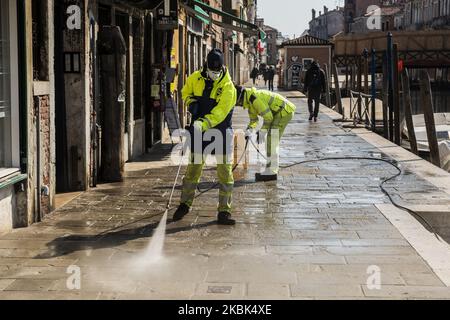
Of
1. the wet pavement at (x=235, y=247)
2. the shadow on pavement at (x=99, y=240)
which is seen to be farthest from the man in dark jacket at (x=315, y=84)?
the shadow on pavement at (x=99, y=240)

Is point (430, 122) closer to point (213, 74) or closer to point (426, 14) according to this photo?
point (213, 74)

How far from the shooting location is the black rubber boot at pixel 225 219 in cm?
812

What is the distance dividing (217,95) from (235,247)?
1840mm

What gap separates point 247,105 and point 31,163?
3.78 metres

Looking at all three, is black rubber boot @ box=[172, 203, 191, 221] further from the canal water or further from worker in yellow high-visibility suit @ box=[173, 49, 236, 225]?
the canal water

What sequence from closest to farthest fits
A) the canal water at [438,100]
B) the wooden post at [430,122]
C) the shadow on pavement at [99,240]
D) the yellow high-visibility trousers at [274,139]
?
the shadow on pavement at [99,240], the yellow high-visibility trousers at [274,139], the wooden post at [430,122], the canal water at [438,100]

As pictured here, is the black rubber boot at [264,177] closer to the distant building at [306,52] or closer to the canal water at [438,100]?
the canal water at [438,100]

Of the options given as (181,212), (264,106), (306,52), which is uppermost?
(306,52)

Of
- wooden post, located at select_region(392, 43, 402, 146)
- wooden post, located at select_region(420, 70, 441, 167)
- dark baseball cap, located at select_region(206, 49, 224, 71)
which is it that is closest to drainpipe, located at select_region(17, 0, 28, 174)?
dark baseball cap, located at select_region(206, 49, 224, 71)

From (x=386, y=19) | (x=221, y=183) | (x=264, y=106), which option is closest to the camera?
(x=221, y=183)

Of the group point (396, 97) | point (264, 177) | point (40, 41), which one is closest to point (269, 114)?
point (264, 177)

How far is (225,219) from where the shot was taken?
815cm

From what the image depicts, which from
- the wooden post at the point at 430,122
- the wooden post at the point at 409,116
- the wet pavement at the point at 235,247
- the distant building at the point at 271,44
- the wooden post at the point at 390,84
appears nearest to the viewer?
the wet pavement at the point at 235,247

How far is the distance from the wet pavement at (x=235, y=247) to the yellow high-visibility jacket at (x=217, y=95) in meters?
1.12
